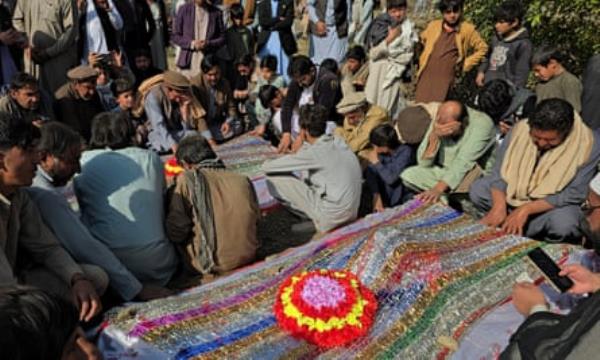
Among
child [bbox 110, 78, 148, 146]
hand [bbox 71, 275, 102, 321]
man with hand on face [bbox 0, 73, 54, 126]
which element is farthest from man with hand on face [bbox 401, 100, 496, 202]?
man with hand on face [bbox 0, 73, 54, 126]

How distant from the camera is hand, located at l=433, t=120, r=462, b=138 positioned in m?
4.75

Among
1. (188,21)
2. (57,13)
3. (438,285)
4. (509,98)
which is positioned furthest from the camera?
(188,21)

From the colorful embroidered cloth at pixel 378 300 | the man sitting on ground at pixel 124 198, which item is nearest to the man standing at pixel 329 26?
the colorful embroidered cloth at pixel 378 300

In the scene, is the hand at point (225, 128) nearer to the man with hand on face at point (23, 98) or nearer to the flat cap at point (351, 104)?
the flat cap at point (351, 104)

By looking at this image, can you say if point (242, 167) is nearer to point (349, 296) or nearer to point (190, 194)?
point (190, 194)

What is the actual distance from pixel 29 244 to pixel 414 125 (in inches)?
127

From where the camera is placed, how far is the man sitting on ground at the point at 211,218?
12.7ft

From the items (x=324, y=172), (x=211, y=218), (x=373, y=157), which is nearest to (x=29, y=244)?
(x=211, y=218)

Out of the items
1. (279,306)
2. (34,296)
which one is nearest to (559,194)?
(279,306)

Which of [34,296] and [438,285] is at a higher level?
[34,296]

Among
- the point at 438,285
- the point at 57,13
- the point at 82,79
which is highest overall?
the point at 57,13

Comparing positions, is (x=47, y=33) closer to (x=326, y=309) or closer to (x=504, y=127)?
(x=504, y=127)

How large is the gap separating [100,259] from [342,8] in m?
5.75

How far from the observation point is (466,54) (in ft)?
21.9
